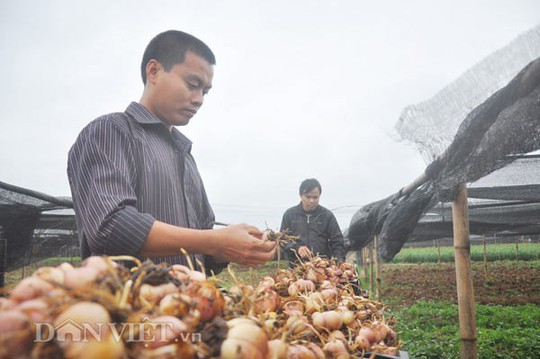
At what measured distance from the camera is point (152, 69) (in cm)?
196

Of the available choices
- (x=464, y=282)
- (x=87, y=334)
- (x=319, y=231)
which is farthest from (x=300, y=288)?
(x=319, y=231)

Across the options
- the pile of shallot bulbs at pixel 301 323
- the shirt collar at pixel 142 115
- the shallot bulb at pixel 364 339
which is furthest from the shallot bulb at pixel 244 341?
the shirt collar at pixel 142 115

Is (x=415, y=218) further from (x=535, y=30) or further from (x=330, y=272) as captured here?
(x=535, y=30)

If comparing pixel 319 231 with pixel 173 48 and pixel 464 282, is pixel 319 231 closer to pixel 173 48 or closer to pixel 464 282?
pixel 464 282

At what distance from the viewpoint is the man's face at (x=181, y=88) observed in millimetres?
1902

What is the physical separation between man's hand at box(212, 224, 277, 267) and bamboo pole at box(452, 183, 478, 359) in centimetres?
285

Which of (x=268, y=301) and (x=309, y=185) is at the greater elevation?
(x=309, y=185)

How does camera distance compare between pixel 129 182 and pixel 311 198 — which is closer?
pixel 129 182

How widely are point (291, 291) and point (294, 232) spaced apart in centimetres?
337

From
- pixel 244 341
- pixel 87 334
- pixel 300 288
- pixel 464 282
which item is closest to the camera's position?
pixel 87 334

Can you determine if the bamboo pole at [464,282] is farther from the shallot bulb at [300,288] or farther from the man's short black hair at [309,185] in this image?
the shallot bulb at [300,288]

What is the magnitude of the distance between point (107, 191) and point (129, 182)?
0.13 meters

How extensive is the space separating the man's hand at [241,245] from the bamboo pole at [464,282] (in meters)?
2.85

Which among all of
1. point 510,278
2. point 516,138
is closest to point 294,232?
point 516,138
